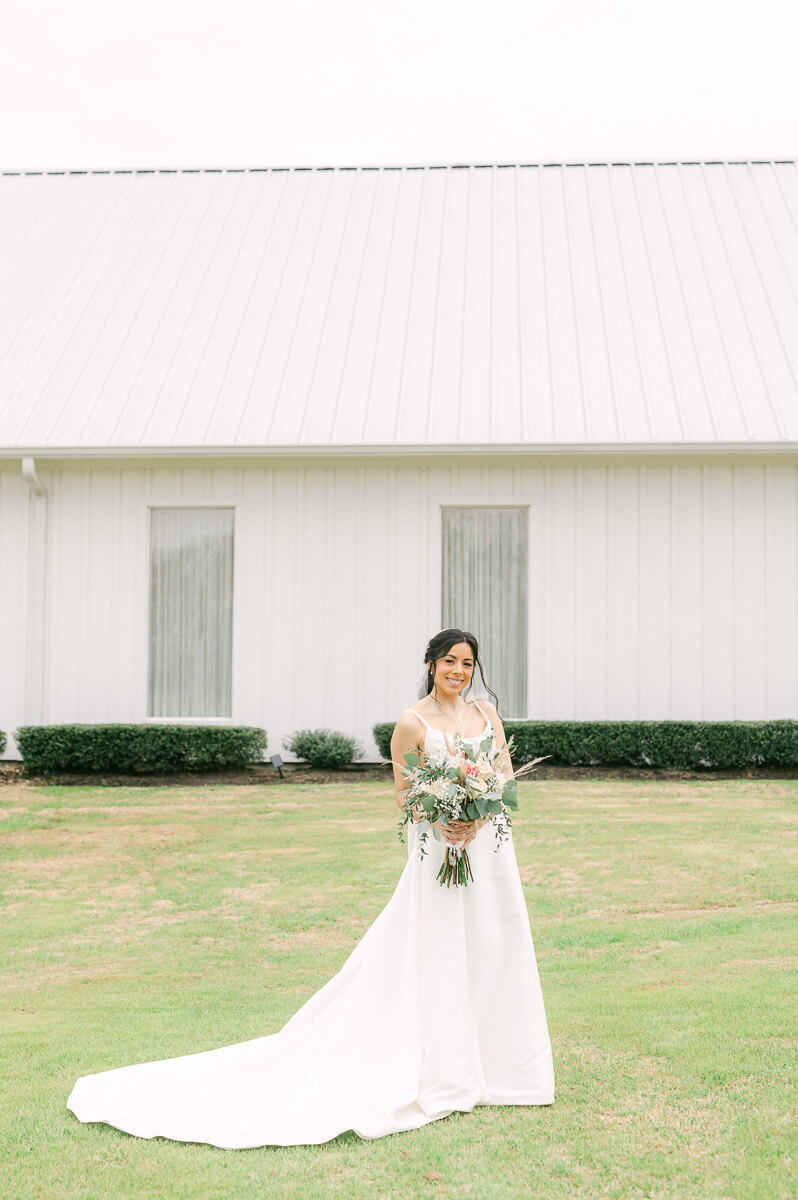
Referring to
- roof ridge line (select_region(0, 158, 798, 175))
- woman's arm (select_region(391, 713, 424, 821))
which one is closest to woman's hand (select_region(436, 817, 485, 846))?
woman's arm (select_region(391, 713, 424, 821))

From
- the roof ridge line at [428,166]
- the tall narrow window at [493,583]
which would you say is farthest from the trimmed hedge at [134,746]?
the roof ridge line at [428,166]

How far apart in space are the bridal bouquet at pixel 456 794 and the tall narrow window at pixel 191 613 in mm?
10412

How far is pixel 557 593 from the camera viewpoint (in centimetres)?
1484

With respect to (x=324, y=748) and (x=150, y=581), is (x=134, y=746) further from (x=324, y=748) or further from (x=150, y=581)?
(x=150, y=581)

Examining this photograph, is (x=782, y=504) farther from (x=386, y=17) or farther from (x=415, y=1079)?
(x=386, y=17)

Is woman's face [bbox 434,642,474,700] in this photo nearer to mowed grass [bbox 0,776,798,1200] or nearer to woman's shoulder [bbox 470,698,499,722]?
woman's shoulder [bbox 470,698,499,722]

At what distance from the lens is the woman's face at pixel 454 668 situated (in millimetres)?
5301

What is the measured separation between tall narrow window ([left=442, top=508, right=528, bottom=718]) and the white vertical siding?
222 millimetres

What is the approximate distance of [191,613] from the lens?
15.3m

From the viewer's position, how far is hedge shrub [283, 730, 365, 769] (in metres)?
14.4

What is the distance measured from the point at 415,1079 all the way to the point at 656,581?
416 inches

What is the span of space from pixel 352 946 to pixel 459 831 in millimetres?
3075

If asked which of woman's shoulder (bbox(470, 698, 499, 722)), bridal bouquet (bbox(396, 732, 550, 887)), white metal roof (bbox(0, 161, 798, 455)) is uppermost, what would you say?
white metal roof (bbox(0, 161, 798, 455))

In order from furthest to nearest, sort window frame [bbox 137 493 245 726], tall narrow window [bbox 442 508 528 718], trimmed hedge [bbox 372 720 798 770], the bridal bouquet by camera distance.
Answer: window frame [bbox 137 493 245 726] < tall narrow window [bbox 442 508 528 718] < trimmed hedge [bbox 372 720 798 770] < the bridal bouquet
